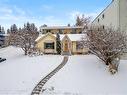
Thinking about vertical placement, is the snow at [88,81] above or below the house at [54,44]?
below

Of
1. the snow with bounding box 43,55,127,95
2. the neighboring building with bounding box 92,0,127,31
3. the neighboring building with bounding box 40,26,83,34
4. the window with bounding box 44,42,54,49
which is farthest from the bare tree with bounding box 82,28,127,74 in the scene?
the neighboring building with bounding box 40,26,83,34

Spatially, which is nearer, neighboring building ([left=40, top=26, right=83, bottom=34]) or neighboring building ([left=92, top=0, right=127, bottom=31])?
neighboring building ([left=92, top=0, right=127, bottom=31])

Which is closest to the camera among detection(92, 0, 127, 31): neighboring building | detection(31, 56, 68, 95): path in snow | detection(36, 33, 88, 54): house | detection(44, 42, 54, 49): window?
detection(31, 56, 68, 95): path in snow

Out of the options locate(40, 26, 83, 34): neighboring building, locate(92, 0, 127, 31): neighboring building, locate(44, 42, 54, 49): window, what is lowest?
locate(44, 42, 54, 49): window

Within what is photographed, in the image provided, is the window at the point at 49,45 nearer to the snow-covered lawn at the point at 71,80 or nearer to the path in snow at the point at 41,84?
the snow-covered lawn at the point at 71,80

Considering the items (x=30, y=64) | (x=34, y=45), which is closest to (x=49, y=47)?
(x=34, y=45)

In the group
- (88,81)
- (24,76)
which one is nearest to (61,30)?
(24,76)

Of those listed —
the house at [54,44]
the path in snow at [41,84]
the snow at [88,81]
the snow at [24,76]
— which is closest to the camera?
the path in snow at [41,84]

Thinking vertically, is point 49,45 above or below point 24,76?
above

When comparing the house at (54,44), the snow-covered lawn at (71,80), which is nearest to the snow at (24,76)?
the snow-covered lawn at (71,80)

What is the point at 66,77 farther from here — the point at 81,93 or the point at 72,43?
the point at 72,43

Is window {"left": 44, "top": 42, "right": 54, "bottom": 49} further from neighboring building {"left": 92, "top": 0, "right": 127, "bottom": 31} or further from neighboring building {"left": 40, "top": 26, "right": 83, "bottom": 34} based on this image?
neighboring building {"left": 92, "top": 0, "right": 127, "bottom": 31}

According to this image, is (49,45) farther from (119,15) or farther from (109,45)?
(109,45)

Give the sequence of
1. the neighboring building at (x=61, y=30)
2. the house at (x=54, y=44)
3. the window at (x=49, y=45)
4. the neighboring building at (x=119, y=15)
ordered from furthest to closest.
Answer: the neighboring building at (x=61, y=30)
the window at (x=49, y=45)
the house at (x=54, y=44)
the neighboring building at (x=119, y=15)
